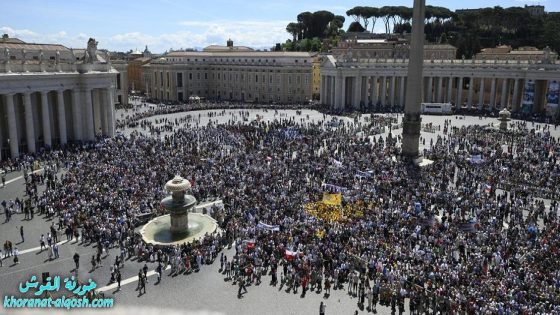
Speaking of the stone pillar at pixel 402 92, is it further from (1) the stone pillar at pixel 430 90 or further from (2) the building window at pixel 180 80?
(2) the building window at pixel 180 80

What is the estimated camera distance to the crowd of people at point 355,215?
2045cm

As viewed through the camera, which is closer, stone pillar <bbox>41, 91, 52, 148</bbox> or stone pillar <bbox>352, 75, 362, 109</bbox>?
stone pillar <bbox>41, 91, 52, 148</bbox>

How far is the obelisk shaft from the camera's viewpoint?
4097 cm

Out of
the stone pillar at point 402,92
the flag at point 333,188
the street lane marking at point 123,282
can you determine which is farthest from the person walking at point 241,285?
the stone pillar at point 402,92

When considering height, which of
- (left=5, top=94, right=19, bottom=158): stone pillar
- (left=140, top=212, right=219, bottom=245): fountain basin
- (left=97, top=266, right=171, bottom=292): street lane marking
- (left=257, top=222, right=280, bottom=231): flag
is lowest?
(left=97, top=266, right=171, bottom=292): street lane marking

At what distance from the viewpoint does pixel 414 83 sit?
42.0 m

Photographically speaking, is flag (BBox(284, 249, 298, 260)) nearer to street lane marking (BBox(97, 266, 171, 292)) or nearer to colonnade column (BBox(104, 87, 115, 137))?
street lane marking (BBox(97, 266, 171, 292))

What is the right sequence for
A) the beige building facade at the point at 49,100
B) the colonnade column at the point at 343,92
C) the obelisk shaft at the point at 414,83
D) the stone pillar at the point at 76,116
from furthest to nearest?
the colonnade column at the point at 343,92
the stone pillar at the point at 76,116
the beige building facade at the point at 49,100
the obelisk shaft at the point at 414,83

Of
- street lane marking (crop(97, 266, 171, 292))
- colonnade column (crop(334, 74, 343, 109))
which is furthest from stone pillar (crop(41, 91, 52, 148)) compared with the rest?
colonnade column (crop(334, 74, 343, 109))

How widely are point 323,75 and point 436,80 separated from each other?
20820 millimetres

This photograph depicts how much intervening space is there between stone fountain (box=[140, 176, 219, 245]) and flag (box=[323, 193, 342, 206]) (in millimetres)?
7024

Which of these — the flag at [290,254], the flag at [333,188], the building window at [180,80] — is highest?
the building window at [180,80]

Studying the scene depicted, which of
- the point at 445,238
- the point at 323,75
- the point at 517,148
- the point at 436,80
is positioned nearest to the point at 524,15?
the point at 436,80

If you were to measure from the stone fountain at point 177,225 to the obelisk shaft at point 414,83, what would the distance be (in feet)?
73.1
